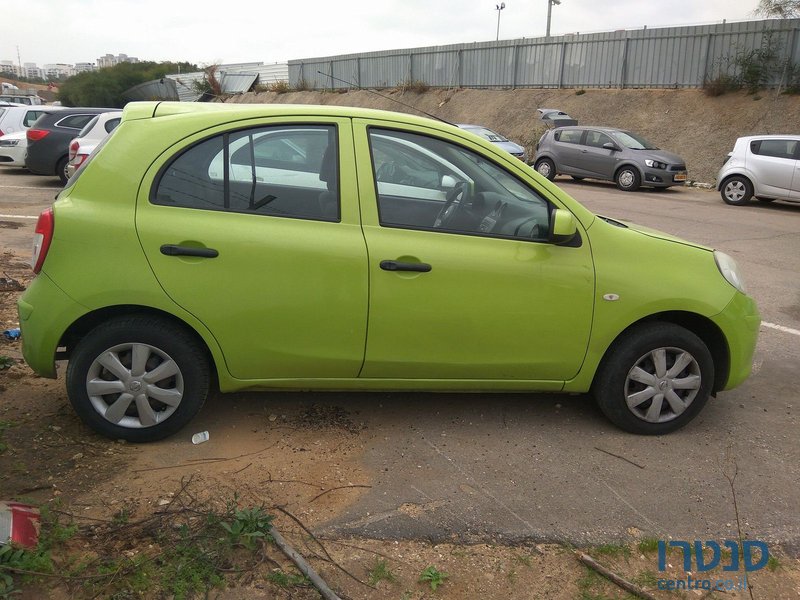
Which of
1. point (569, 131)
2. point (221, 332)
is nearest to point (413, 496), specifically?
point (221, 332)

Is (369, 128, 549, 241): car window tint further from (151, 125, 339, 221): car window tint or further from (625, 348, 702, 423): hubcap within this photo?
(625, 348, 702, 423): hubcap

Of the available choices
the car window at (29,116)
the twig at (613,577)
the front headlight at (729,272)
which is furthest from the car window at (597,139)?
the twig at (613,577)

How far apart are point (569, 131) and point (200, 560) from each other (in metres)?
18.9

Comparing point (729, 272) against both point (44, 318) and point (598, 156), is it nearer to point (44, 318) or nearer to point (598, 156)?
point (44, 318)

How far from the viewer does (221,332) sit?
351 centimetres

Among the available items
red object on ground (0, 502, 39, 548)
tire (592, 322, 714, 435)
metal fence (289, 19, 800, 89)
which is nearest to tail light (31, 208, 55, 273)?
red object on ground (0, 502, 39, 548)

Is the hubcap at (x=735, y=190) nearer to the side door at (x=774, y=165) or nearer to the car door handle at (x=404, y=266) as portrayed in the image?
the side door at (x=774, y=165)

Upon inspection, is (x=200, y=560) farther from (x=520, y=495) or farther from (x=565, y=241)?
(x=565, y=241)

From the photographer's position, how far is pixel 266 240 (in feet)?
11.3

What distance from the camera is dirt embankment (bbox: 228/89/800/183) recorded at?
22.3 m

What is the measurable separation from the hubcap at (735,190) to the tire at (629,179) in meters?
2.63

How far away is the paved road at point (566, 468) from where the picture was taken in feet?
10.3

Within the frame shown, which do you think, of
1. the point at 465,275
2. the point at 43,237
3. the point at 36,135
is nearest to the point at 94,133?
the point at 36,135

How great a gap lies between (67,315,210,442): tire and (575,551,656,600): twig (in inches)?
80.7
